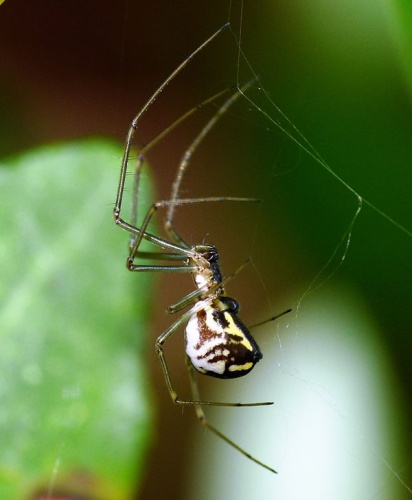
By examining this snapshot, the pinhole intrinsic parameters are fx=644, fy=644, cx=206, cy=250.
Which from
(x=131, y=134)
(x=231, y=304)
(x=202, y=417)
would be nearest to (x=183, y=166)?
(x=131, y=134)

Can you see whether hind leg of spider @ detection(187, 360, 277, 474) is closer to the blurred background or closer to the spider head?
the blurred background

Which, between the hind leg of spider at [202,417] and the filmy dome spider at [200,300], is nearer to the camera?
the filmy dome spider at [200,300]

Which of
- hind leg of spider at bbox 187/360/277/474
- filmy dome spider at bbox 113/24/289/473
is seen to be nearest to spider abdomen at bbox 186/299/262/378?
filmy dome spider at bbox 113/24/289/473

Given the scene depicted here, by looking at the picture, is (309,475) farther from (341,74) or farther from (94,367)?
(341,74)

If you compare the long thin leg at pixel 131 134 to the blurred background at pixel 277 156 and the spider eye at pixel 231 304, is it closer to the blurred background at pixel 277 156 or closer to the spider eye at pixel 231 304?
the blurred background at pixel 277 156

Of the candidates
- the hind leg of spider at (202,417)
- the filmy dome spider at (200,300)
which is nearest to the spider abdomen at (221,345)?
the filmy dome spider at (200,300)

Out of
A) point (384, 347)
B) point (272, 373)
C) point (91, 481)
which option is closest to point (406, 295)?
point (384, 347)

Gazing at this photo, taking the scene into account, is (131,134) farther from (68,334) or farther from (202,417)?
(202,417)
